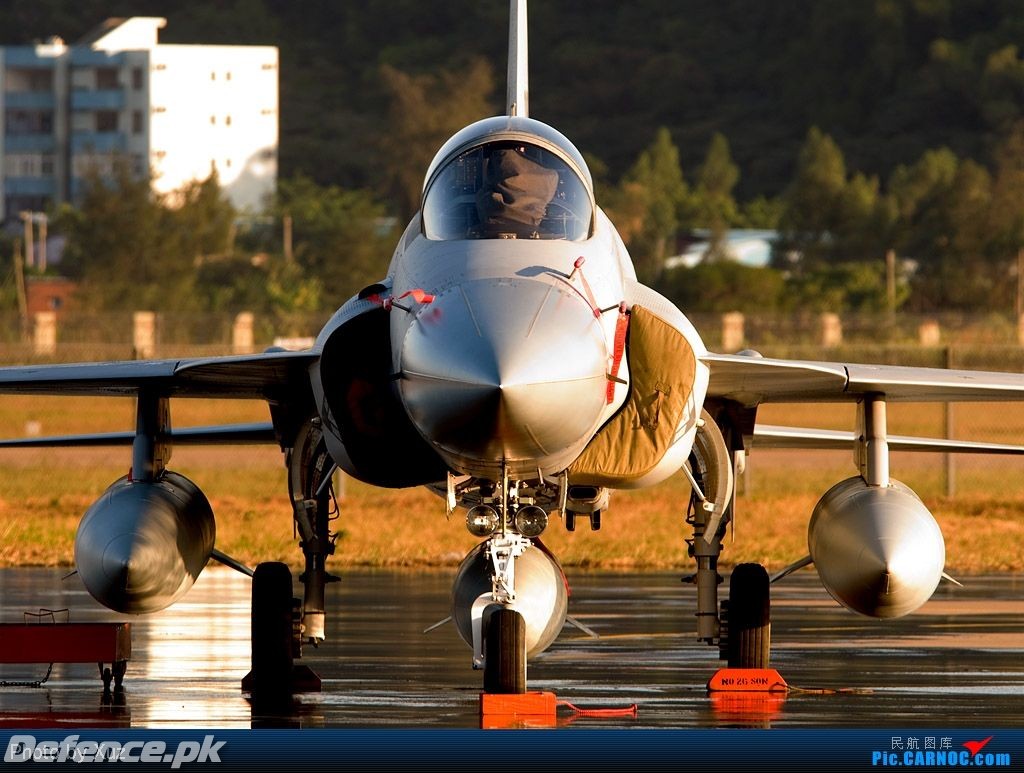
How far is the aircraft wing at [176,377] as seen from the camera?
1222 cm

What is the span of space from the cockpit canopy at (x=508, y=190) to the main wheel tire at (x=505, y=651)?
1894 mm

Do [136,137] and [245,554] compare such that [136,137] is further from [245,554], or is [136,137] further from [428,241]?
[428,241]

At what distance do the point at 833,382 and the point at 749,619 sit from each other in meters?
1.49

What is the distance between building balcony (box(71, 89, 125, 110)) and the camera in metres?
123

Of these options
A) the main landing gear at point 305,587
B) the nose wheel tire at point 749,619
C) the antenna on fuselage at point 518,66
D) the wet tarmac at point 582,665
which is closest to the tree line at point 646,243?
the wet tarmac at point 582,665

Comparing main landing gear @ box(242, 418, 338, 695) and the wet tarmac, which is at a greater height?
main landing gear @ box(242, 418, 338, 695)

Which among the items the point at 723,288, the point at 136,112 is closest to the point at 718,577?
the point at 723,288

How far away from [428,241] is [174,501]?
2895 mm

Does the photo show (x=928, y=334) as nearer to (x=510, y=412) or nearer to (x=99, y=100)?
(x=510, y=412)

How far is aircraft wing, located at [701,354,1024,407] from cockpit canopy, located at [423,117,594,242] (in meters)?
1.36

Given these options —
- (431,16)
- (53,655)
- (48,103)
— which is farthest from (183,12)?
(53,655)

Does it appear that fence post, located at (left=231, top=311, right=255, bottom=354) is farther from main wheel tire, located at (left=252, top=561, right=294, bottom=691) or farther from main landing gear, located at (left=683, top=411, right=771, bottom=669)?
main landing gear, located at (left=683, top=411, right=771, bottom=669)

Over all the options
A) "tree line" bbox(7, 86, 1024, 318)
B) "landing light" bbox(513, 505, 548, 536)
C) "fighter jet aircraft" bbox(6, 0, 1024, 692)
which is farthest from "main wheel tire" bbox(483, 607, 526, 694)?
"tree line" bbox(7, 86, 1024, 318)

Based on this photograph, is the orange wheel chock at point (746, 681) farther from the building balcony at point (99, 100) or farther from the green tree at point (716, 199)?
the building balcony at point (99, 100)
